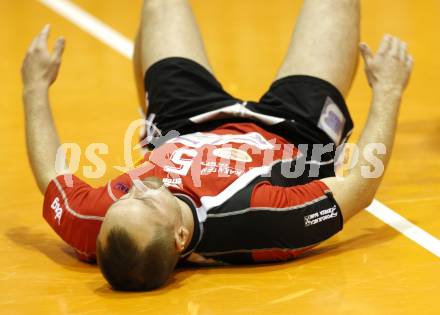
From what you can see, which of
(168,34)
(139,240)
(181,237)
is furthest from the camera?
(168,34)

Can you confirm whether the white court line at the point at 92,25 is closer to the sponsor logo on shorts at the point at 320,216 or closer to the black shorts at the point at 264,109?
the black shorts at the point at 264,109

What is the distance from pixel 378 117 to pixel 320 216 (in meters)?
0.48

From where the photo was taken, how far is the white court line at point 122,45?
442cm

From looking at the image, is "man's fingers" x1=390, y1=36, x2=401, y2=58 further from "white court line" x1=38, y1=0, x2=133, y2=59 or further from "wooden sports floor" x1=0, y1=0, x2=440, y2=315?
"white court line" x1=38, y1=0, x2=133, y2=59

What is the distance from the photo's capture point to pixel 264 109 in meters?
4.83

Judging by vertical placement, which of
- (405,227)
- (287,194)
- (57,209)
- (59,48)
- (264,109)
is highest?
(59,48)

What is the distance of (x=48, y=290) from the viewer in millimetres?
4051

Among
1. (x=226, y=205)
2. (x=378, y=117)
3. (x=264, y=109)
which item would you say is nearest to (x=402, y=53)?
(x=378, y=117)

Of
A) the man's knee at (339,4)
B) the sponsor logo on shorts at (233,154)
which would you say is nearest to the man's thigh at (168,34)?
the man's knee at (339,4)

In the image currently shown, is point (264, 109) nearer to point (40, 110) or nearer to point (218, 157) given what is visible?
point (218, 157)

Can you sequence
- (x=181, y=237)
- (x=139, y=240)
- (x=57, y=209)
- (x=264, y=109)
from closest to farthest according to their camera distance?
1. (x=139, y=240)
2. (x=181, y=237)
3. (x=57, y=209)
4. (x=264, y=109)

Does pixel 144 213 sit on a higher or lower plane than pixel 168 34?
lower

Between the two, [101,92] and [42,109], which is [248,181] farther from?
[101,92]

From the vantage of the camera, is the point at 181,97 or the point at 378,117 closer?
the point at 378,117
